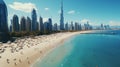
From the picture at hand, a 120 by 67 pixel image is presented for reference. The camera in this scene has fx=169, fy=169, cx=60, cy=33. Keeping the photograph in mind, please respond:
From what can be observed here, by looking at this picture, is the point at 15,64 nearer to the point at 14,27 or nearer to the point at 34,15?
the point at 14,27

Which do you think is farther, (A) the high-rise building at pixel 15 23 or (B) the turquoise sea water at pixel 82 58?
(A) the high-rise building at pixel 15 23

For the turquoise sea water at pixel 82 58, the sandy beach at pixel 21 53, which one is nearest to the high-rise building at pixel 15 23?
the sandy beach at pixel 21 53

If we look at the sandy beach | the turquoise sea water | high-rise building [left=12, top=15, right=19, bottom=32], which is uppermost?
high-rise building [left=12, top=15, right=19, bottom=32]

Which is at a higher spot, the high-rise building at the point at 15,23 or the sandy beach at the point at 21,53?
the high-rise building at the point at 15,23

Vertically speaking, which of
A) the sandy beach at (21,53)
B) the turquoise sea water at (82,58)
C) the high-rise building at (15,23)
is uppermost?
the high-rise building at (15,23)

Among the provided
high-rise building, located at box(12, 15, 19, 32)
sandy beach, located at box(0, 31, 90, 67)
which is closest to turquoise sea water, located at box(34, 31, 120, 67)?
sandy beach, located at box(0, 31, 90, 67)

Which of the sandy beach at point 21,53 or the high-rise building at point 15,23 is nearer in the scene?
the sandy beach at point 21,53

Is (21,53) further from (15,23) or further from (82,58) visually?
(15,23)

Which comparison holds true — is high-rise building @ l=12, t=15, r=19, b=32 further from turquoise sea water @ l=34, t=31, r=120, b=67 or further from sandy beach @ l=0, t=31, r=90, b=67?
turquoise sea water @ l=34, t=31, r=120, b=67

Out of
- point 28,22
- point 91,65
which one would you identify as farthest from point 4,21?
point 91,65

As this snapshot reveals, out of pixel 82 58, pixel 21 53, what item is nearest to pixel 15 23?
pixel 21 53

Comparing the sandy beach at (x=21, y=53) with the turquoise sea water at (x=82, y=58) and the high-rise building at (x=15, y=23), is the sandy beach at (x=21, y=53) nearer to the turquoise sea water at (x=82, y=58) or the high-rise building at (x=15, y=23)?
the turquoise sea water at (x=82, y=58)
